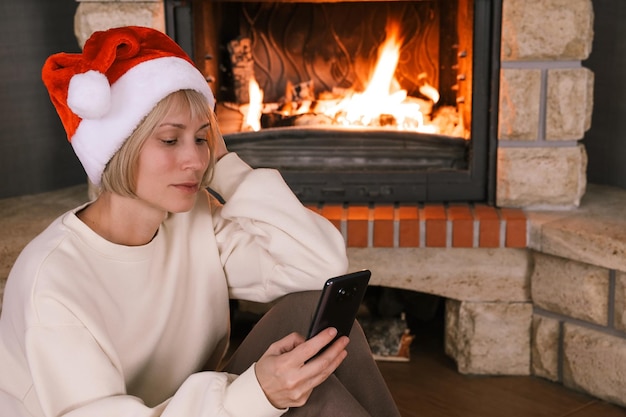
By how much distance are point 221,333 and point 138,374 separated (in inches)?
8.9

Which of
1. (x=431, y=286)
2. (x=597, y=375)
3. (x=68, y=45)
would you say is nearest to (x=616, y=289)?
(x=597, y=375)

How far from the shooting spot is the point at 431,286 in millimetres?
2424

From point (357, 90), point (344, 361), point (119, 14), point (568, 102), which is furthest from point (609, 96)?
point (344, 361)

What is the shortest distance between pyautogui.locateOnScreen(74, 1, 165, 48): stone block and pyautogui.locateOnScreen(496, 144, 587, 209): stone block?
965 mm

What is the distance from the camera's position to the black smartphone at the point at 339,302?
1.29 metres

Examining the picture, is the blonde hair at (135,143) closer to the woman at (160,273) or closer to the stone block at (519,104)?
the woman at (160,273)

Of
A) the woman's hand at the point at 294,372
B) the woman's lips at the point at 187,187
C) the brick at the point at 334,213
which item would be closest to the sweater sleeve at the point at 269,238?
the woman's lips at the point at 187,187

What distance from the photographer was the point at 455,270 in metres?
2.41

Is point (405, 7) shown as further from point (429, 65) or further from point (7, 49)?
point (7, 49)

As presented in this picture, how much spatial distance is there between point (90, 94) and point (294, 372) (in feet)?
1.59

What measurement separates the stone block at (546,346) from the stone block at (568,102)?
48 cm

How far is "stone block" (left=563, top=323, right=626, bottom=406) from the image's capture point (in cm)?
224

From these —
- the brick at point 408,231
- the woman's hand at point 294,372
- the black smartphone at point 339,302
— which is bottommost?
the brick at point 408,231

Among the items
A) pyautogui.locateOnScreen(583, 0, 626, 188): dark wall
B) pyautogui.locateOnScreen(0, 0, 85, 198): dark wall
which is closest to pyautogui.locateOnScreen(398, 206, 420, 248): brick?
pyautogui.locateOnScreen(583, 0, 626, 188): dark wall
